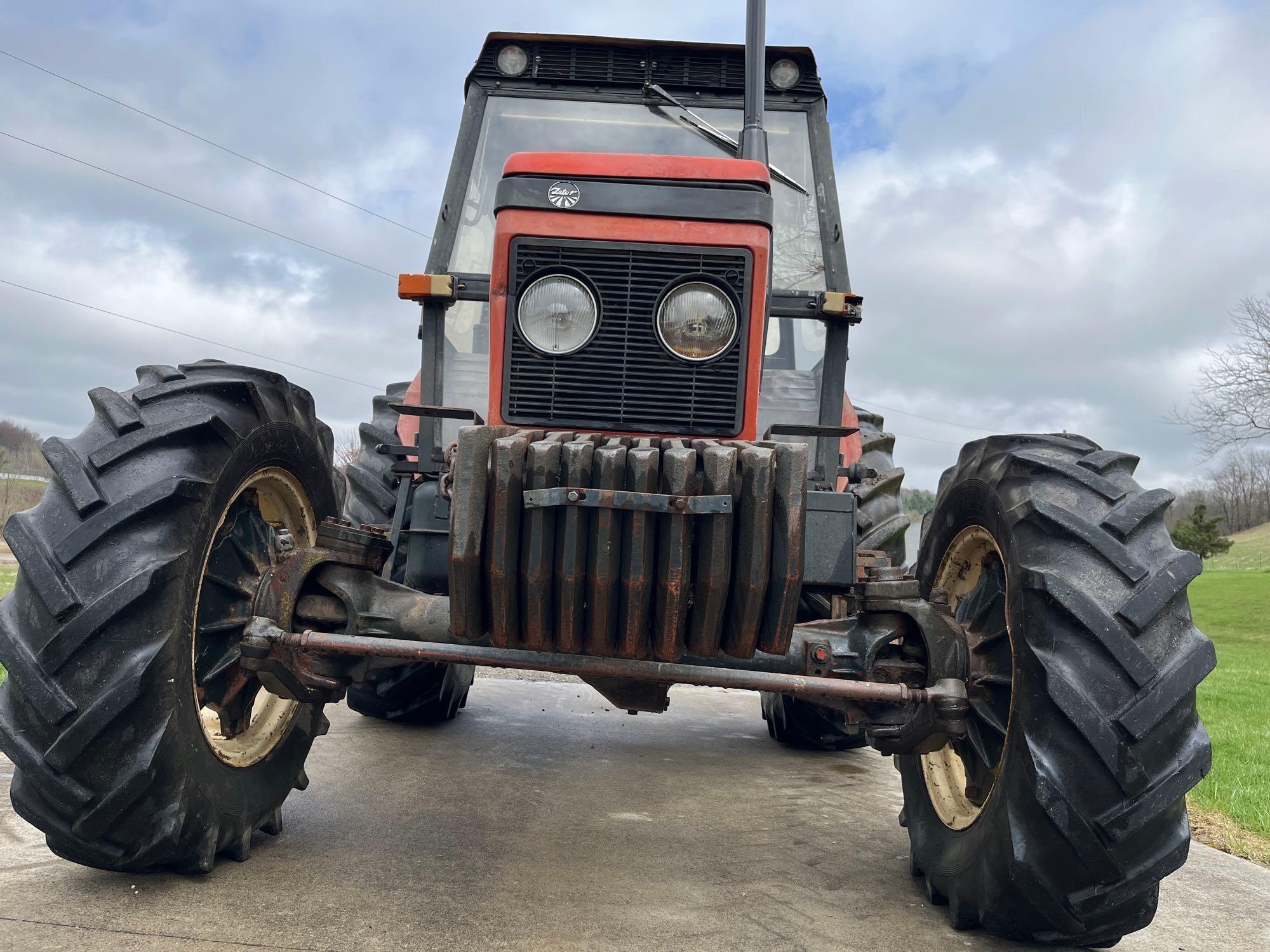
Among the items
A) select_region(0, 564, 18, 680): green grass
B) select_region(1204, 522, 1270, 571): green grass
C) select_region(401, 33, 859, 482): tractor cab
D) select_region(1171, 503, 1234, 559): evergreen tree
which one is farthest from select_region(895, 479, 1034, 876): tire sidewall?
select_region(1171, 503, 1234, 559): evergreen tree

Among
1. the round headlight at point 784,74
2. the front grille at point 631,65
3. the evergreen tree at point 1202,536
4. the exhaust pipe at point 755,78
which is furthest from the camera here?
the evergreen tree at point 1202,536

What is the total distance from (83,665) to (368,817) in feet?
4.78

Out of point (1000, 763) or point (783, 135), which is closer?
point (1000, 763)

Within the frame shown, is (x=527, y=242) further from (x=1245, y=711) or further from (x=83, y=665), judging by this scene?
(x=1245, y=711)

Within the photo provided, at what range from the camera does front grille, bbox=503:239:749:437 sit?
9.87ft

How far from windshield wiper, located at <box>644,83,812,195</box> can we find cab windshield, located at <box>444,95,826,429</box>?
0.09 feet

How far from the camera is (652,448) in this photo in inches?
99.3

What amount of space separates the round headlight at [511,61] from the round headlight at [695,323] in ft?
6.83

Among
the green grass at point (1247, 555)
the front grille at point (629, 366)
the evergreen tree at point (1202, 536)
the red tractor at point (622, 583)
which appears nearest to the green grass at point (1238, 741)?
the red tractor at point (622, 583)

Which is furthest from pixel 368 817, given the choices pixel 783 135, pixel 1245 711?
pixel 1245 711

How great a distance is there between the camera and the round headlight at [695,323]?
303cm

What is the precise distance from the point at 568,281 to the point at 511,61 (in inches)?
79.8

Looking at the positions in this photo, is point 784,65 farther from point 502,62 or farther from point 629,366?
point 629,366

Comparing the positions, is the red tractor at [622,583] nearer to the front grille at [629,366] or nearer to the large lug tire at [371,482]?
the front grille at [629,366]
